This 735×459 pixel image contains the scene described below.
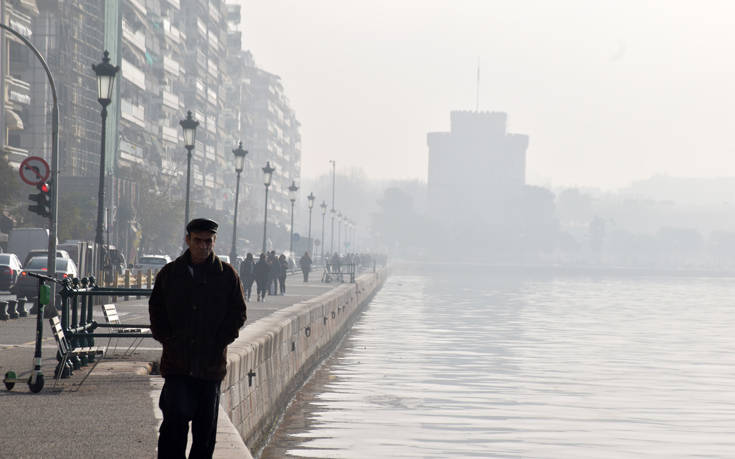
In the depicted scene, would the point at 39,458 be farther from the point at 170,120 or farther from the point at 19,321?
the point at 170,120

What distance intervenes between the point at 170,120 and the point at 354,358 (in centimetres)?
8170

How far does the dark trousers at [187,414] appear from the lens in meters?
8.87

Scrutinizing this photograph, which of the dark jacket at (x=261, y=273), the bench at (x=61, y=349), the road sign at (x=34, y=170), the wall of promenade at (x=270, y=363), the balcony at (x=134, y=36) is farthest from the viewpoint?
the balcony at (x=134, y=36)

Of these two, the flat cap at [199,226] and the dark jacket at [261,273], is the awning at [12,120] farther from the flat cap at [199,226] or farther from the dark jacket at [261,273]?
the flat cap at [199,226]

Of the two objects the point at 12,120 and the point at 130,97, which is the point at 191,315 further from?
the point at 130,97

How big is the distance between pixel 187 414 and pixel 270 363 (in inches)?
478

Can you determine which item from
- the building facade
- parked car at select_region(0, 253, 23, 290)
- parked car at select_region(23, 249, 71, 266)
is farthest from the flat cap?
the building facade

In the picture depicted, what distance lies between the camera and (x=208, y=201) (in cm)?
13412

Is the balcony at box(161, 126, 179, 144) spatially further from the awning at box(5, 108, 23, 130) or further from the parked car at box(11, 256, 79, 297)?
the parked car at box(11, 256, 79, 297)

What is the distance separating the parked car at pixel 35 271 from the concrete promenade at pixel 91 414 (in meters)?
18.7

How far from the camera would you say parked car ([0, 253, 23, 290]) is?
44459 millimetres

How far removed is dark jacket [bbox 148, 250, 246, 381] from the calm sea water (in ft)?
29.3

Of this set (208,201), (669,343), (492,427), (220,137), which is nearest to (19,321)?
(492,427)

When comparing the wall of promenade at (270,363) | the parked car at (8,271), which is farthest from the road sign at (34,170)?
the parked car at (8,271)
